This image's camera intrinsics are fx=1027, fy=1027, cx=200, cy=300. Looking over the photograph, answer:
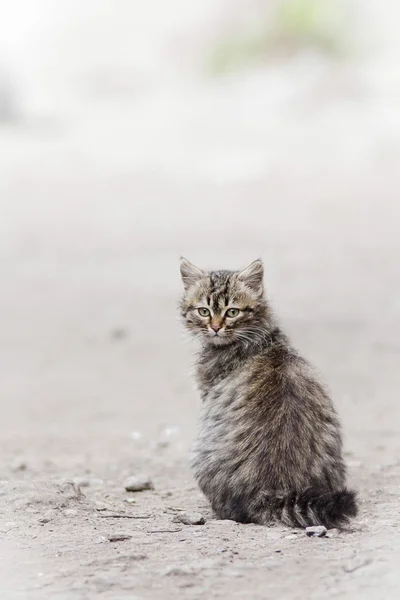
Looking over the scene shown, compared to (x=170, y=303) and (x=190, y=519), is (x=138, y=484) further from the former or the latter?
(x=170, y=303)

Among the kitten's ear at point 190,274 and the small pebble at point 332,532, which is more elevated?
the kitten's ear at point 190,274

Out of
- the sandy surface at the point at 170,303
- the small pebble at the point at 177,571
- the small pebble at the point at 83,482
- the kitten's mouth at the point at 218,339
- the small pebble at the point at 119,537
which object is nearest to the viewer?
the small pebble at the point at 177,571

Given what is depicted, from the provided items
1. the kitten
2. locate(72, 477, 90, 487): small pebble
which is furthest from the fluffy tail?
locate(72, 477, 90, 487): small pebble

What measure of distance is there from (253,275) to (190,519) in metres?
1.48

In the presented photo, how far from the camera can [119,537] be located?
187 inches

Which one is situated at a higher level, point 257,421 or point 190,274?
point 190,274

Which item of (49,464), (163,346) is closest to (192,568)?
(49,464)

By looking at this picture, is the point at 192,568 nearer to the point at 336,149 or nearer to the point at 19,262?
the point at 19,262

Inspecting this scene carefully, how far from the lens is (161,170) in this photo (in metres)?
19.2

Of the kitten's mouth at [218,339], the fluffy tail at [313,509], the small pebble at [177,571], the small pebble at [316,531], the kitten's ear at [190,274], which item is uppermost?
the kitten's ear at [190,274]

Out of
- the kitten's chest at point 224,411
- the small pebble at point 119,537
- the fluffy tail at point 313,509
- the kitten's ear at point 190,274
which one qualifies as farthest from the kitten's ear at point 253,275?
the small pebble at point 119,537

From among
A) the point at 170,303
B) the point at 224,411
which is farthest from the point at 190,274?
the point at 170,303

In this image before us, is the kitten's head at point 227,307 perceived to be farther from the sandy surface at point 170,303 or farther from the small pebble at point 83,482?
the small pebble at point 83,482

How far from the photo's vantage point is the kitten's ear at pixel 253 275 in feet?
19.4
